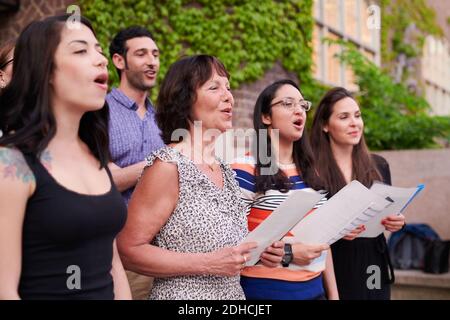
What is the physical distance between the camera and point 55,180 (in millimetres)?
1616

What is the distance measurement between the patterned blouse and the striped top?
1.17 feet

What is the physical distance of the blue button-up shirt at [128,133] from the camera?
300 centimetres

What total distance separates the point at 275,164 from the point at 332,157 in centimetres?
72

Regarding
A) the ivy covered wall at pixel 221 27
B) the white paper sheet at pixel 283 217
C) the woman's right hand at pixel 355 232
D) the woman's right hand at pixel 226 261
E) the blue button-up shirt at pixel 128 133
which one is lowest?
the woman's right hand at pixel 355 232

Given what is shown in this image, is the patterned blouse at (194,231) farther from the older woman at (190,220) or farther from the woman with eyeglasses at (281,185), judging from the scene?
the woman with eyeglasses at (281,185)

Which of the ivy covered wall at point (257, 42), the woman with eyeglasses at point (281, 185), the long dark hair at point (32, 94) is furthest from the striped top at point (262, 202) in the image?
the ivy covered wall at point (257, 42)

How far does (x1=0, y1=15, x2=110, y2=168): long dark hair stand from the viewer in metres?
1.64

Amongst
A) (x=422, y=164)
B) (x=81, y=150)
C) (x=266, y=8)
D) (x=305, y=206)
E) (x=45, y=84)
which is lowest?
(x=422, y=164)

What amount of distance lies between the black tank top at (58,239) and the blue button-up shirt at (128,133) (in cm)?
119

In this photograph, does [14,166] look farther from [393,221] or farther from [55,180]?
[393,221]
